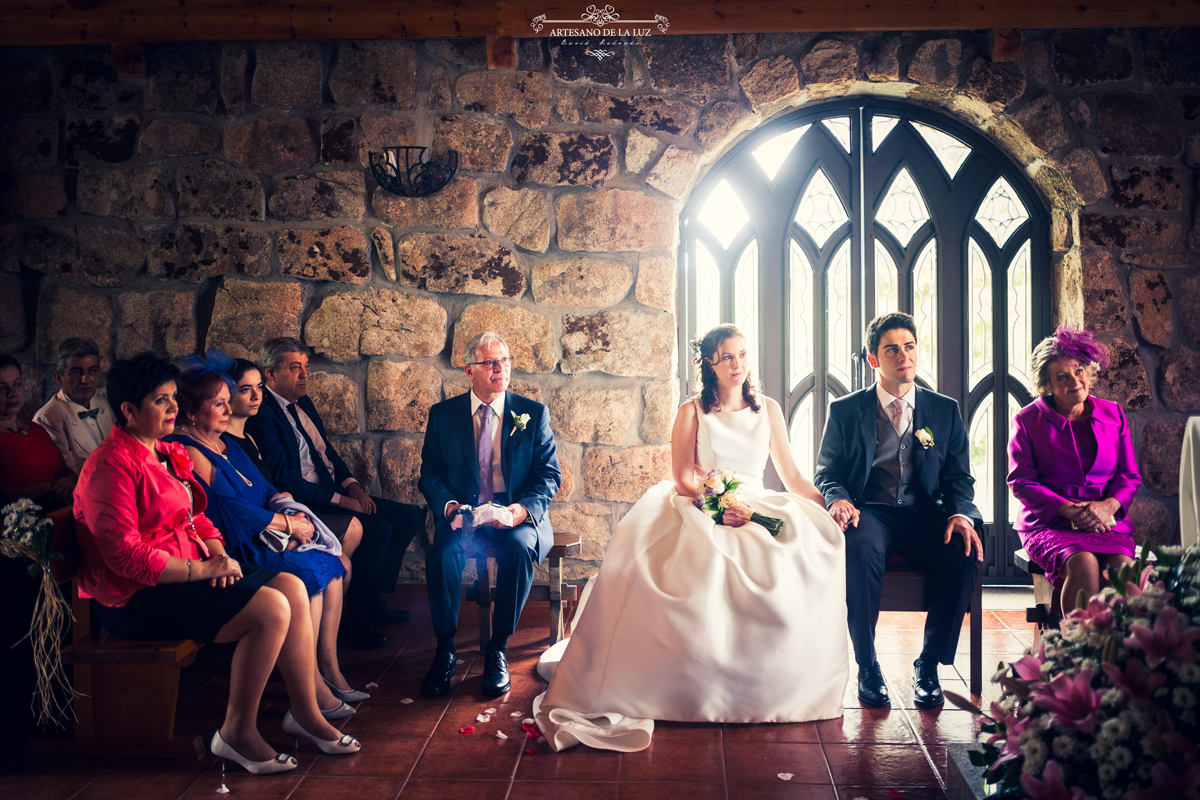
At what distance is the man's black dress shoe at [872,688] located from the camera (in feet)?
9.01

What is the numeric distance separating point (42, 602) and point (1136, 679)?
282 centimetres

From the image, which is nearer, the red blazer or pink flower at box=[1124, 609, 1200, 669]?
pink flower at box=[1124, 609, 1200, 669]

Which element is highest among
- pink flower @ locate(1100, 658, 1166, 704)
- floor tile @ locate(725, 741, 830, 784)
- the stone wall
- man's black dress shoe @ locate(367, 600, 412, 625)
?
the stone wall

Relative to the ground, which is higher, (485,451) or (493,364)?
(493,364)

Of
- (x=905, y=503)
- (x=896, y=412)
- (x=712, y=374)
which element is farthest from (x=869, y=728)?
(x=712, y=374)

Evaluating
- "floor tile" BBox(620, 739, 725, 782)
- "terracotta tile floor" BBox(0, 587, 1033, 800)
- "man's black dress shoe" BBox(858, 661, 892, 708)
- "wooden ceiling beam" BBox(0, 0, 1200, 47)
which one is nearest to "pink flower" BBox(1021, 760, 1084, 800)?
"terracotta tile floor" BBox(0, 587, 1033, 800)

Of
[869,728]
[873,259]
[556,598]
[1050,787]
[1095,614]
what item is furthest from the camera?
[873,259]

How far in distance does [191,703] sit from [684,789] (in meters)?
1.78

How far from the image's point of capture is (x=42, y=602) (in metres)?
2.47

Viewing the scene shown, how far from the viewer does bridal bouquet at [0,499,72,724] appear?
2297 millimetres

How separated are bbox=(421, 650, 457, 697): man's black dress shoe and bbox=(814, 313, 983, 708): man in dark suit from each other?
1454mm

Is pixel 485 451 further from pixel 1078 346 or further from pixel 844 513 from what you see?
pixel 1078 346

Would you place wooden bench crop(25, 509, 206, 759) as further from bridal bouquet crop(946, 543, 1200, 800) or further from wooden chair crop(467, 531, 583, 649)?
bridal bouquet crop(946, 543, 1200, 800)

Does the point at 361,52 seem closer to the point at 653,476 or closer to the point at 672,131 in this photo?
the point at 672,131
